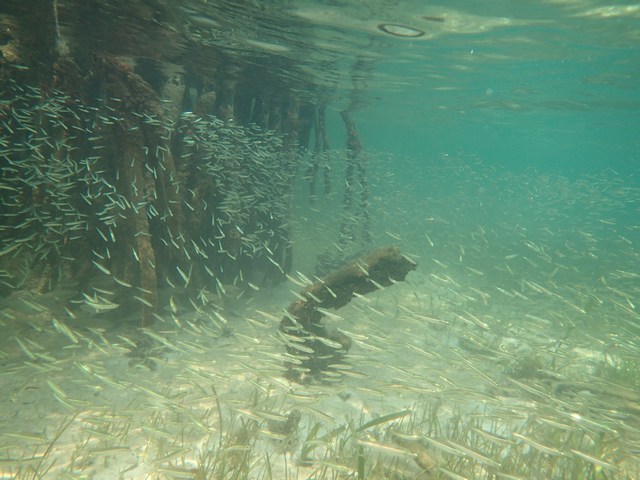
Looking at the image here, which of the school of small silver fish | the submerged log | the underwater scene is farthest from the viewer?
the submerged log

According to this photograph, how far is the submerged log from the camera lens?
6941mm

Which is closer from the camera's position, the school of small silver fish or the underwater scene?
the school of small silver fish

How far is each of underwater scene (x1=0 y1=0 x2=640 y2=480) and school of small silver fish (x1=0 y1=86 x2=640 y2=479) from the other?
62mm

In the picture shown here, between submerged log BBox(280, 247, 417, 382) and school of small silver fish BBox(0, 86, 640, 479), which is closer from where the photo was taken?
school of small silver fish BBox(0, 86, 640, 479)

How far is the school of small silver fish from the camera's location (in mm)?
5035

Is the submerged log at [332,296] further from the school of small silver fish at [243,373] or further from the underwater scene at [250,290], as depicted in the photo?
the school of small silver fish at [243,373]

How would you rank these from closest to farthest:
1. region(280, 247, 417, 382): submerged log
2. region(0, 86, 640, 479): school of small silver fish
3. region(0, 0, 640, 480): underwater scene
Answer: region(0, 86, 640, 479): school of small silver fish, region(0, 0, 640, 480): underwater scene, region(280, 247, 417, 382): submerged log

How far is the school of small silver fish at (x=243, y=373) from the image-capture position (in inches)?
198

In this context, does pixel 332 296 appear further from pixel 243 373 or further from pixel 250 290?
pixel 250 290

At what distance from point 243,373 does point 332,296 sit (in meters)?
2.66

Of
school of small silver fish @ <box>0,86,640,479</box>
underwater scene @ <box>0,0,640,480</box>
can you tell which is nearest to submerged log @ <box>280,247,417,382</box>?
underwater scene @ <box>0,0,640,480</box>

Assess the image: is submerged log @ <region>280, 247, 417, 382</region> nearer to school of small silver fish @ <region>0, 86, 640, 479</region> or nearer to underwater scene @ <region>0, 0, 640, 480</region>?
underwater scene @ <region>0, 0, 640, 480</region>

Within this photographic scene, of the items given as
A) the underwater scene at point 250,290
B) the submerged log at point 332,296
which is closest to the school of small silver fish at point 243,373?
the underwater scene at point 250,290

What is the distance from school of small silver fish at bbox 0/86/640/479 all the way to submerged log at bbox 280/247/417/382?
0.41 meters
